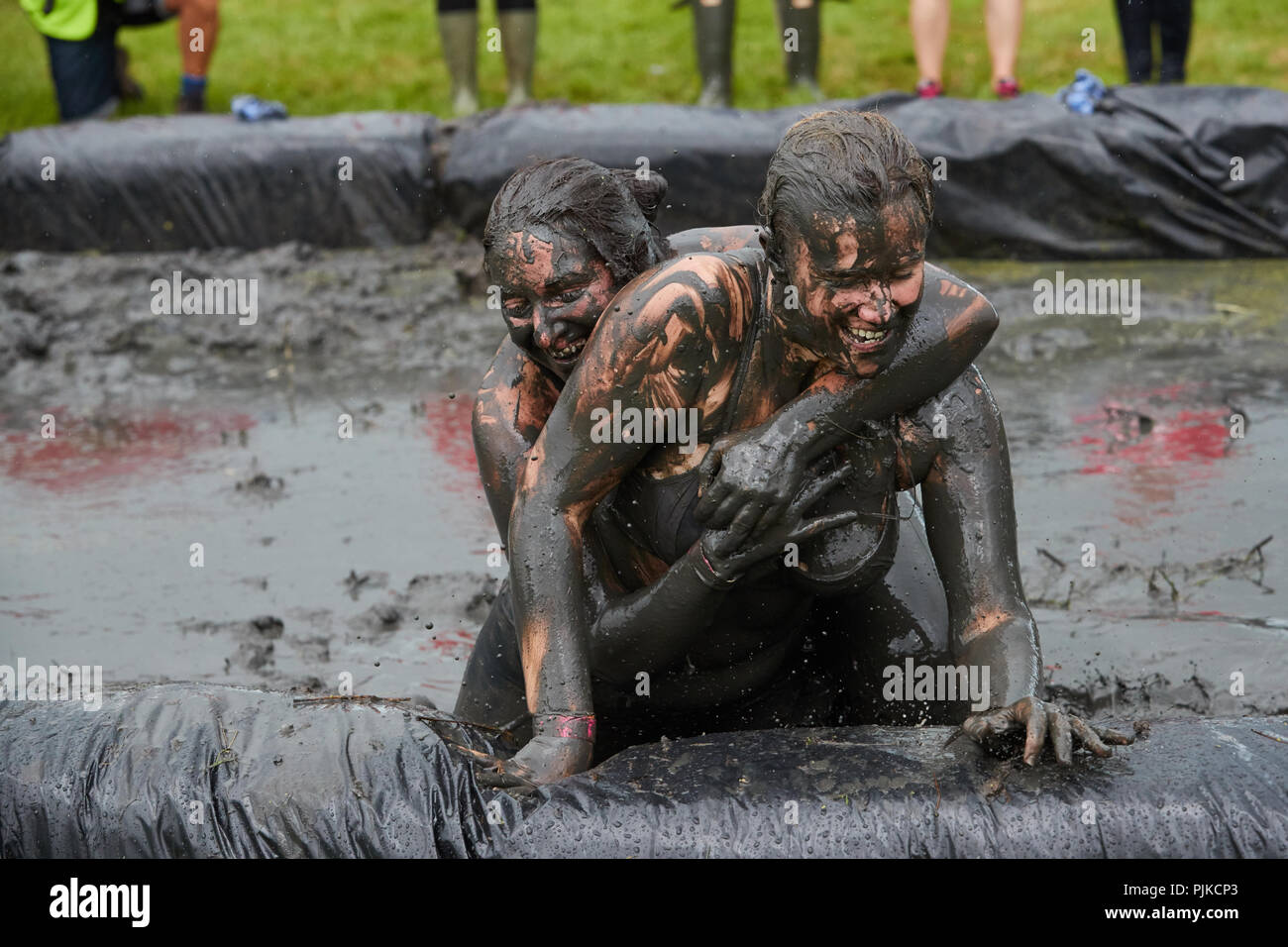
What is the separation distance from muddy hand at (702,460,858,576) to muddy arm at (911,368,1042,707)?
22cm

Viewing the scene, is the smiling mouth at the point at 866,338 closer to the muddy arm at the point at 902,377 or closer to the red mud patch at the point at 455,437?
the muddy arm at the point at 902,377

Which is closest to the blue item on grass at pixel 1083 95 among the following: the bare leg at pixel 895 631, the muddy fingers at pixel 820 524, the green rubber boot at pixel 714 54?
the green rubber boot at pixel 714 54

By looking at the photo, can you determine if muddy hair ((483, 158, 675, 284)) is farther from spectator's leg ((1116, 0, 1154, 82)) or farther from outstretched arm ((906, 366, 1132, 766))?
spectator's leg ((1116, 0, 1154, 82))

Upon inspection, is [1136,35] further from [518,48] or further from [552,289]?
[552,289]

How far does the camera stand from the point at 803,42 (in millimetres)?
10000

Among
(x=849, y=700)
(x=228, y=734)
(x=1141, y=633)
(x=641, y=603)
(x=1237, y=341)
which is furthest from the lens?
(x=1237, y=341)

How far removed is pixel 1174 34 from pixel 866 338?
7564mm

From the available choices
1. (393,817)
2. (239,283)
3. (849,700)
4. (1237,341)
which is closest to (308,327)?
(239,283)

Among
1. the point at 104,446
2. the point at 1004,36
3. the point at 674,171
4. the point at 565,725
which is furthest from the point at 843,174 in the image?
the point at 1004,36

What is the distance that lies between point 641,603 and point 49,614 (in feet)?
8.25

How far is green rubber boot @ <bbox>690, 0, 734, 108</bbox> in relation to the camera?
957 cm

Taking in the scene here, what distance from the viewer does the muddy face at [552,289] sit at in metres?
2.92
